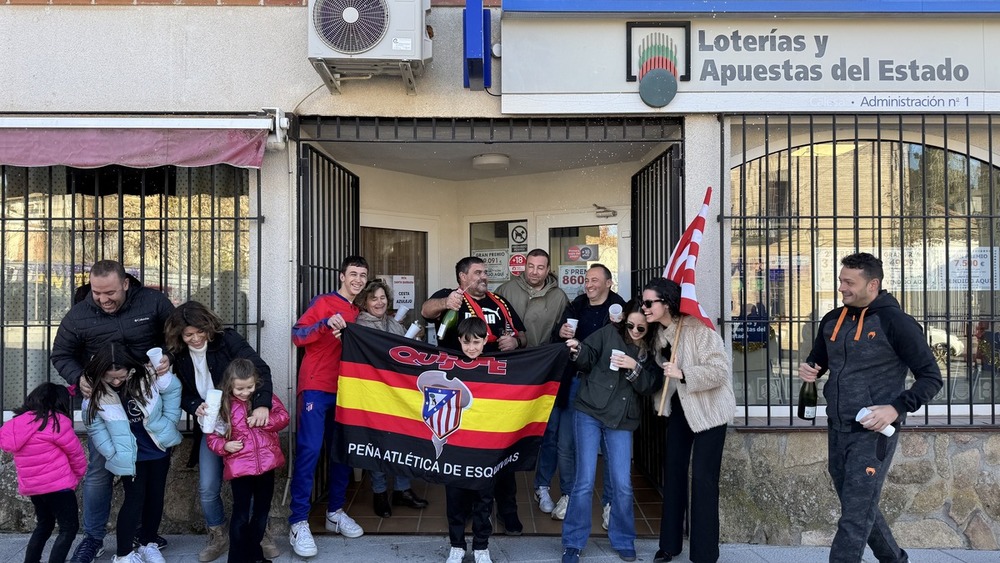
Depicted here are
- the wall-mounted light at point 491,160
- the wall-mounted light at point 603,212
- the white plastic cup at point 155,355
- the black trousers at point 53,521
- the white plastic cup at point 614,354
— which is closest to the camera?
the black trousers at point 53,521

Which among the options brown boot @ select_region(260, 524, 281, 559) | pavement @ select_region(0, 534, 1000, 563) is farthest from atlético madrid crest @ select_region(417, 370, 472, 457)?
brown boot @ select_region(260, 524, 281, 559)

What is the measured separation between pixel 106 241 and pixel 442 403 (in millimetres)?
2891

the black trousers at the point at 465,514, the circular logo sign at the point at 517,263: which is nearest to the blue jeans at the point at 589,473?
the black trousers at the point at 465,514

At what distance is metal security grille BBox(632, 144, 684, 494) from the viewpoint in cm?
522

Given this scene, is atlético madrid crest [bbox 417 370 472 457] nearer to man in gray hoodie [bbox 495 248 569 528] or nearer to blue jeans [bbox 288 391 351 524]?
blue jeans [bbox 288 391 351 524]

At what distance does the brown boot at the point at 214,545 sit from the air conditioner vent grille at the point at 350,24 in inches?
126

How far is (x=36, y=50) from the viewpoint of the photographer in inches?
199

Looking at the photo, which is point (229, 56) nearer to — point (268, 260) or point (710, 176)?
point (268, 260)

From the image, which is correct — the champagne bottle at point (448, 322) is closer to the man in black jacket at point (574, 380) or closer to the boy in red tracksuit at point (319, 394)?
the boy in red tracksuit at point (319, 394)

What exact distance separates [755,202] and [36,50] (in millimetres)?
5326

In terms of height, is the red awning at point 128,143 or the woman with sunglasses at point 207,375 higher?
the red awning at point 128,143

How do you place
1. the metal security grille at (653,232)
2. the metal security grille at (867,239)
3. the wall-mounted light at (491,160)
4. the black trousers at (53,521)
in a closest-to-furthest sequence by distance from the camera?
the black trousers at (53,521), the metal security grille at (653,232), the metal security grille at (867,239), the wall-mounted light at (491,160)

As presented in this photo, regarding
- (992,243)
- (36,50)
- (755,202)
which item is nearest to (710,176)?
(755,202)

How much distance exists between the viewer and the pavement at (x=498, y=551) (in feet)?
15.2
